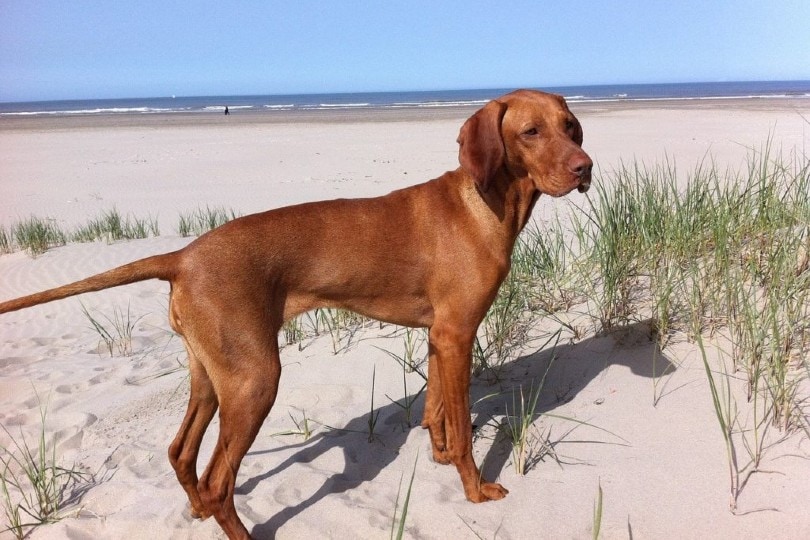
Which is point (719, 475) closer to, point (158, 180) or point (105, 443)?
point (105, 443)

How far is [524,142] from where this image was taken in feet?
8.98

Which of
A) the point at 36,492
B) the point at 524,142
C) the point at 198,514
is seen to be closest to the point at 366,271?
the point at 524,142

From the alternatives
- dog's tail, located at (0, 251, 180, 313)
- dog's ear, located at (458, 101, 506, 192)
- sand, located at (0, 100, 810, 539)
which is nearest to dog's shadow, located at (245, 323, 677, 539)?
sand, located at (0, 100, 810, 539)

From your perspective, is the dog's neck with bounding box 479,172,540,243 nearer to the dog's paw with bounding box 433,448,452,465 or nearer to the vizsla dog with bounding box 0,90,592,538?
the vizsla dog with bounding box 0,90,592,538

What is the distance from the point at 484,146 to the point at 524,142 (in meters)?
0.19

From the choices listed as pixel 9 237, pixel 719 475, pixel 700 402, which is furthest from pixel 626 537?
pixel 9 237

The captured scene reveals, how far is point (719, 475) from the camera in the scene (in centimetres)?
263

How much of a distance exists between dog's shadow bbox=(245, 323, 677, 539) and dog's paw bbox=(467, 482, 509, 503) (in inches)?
8.0

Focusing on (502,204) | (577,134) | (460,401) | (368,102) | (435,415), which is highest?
(368,102)

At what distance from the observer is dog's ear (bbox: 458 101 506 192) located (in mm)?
2670

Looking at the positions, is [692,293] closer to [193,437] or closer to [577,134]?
[577,134]

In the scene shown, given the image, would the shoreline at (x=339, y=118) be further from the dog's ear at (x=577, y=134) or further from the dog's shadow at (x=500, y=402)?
the dog's ear at (x=577, y=134)

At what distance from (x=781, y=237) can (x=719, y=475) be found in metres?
1.92

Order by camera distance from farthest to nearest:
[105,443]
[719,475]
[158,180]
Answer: [158,180]
[105,443]
[719,475]
